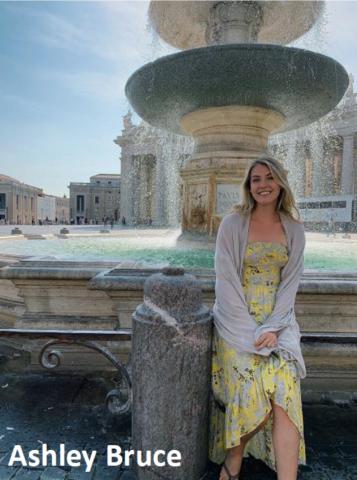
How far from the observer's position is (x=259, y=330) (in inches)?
87.5

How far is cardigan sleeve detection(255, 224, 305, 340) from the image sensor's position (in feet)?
7.40

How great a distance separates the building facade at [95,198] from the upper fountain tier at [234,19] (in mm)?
110042

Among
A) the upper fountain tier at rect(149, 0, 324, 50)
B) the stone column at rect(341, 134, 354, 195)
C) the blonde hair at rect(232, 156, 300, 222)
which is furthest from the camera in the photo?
the stone column at rect(341, 134, 354, 195)

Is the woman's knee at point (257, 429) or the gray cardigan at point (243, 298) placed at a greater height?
the gray cardigan at point (243, 298)

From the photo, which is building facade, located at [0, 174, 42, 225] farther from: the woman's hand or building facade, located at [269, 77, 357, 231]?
the woman's hand

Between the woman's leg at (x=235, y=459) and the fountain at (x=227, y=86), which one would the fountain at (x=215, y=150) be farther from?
the woman's leg at (x=235, y=459)

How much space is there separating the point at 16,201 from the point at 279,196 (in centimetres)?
10600

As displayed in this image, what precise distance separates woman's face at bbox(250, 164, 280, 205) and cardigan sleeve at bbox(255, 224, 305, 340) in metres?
0.23

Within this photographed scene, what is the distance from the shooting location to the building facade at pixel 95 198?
388 feet

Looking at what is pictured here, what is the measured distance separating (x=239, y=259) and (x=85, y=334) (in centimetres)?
111

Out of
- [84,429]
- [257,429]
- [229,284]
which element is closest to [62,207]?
[84,429]

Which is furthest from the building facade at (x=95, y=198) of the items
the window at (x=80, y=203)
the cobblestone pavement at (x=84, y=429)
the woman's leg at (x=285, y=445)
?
the woman's leg at (x=285, y=445)

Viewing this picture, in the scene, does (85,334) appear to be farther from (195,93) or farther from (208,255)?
(195,93)

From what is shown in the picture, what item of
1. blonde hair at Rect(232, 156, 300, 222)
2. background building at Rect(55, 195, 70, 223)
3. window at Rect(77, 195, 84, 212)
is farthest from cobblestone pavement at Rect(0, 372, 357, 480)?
background building at Rect(55, 195, 70, 223)
